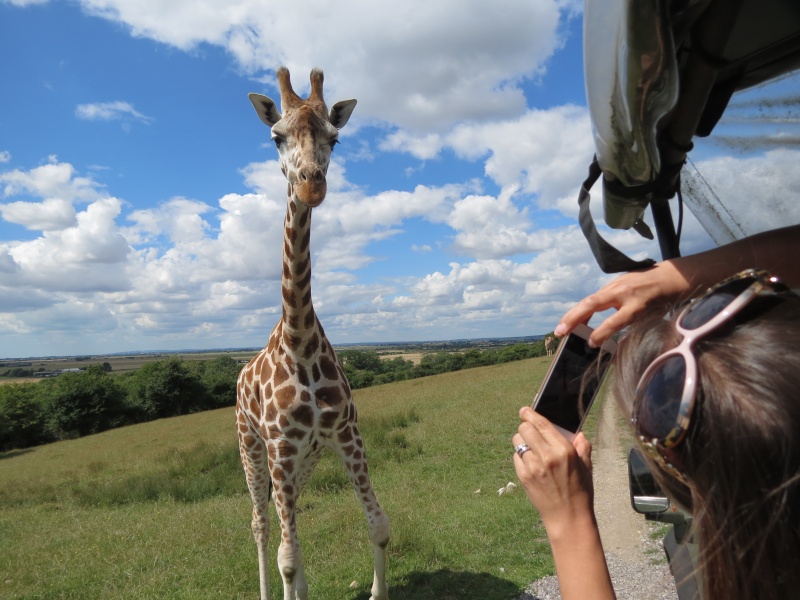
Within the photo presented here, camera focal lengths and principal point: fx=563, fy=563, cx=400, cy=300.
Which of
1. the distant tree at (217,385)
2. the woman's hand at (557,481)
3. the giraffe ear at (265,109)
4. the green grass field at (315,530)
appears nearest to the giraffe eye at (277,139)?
the giraffe ear at (265,109)

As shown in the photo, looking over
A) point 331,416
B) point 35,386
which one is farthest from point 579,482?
point 35,386

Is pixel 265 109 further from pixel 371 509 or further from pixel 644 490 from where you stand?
pixel 644 490

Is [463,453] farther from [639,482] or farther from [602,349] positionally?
[602,349]

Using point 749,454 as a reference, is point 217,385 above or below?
below

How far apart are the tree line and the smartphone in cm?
4351

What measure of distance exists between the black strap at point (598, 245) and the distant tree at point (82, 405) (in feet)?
180

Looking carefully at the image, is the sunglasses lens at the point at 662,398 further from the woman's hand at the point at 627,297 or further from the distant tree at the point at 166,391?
the distant tree at the point at 166,391

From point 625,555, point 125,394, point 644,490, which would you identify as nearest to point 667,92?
point 644,490

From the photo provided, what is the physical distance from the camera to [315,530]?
717 centimetres

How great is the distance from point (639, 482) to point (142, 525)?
356 inches

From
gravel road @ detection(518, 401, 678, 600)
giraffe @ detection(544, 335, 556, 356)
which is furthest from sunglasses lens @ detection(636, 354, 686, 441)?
gravel road @ detection(518, 401, 678, 600)

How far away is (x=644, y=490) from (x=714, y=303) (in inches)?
50.4

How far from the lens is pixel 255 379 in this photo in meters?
5.05

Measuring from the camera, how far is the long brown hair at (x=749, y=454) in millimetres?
833
